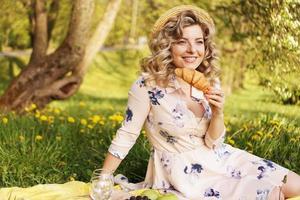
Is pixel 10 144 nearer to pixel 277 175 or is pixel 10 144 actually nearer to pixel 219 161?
pixel 219 161

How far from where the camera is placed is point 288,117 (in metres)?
5.38

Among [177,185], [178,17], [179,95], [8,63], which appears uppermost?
[178,17]

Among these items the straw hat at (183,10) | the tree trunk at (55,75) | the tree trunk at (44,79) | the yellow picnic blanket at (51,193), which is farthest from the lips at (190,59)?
the tree trunk at (44,79)

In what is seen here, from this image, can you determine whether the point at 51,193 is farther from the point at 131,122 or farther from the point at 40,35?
the point at 40,35

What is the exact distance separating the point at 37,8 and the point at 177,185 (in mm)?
5174

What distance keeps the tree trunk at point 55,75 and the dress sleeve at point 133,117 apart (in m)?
3.49

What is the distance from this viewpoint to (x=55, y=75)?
7.33 m

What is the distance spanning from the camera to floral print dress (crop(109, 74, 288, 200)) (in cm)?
343

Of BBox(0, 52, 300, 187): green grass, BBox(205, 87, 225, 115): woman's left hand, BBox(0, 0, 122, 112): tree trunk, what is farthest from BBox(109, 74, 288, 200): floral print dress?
BBox(0, 0, 122, 112): tree trunk

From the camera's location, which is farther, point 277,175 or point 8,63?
point 8,63

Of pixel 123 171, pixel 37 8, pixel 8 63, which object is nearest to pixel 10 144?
pixel 123 171

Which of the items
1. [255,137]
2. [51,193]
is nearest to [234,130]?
[255,137]

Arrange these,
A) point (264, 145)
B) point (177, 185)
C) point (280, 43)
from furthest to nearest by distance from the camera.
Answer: point (280, 43)
point (264, 145)
point (177, 185)

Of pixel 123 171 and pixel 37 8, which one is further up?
pixel 37 8
